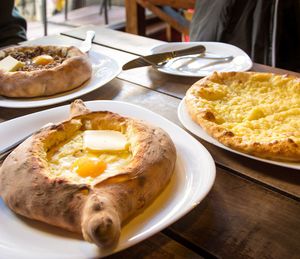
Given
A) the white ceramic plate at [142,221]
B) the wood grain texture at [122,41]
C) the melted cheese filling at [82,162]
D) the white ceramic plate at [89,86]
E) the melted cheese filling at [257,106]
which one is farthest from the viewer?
the wood grain texture at [122,41]

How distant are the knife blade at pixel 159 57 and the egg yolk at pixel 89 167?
68 cm

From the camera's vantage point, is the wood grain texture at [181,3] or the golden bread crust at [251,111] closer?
the golden bread crust at [251,111]

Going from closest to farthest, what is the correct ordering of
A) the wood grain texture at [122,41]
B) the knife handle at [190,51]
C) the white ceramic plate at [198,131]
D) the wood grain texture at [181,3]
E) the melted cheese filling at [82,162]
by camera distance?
1. the melted cheese filling at [82,162]
2. the white ceramic plate at [198,131]
3. the knife handle at [190,51]
4. the wood grain texture at [122,41]
5. the wood grain texture at [181,3]

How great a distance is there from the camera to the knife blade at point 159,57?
4.53 feet

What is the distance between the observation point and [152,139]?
2.58ft

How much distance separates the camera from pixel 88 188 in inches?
25.2

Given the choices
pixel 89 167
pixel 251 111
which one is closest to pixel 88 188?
pixel 89 167

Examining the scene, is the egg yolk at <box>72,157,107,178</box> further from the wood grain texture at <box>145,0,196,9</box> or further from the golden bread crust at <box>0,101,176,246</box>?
the wood grain texture at <box>145,0,196,9</box>

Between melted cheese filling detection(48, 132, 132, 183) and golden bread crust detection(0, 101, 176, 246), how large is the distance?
2 cm

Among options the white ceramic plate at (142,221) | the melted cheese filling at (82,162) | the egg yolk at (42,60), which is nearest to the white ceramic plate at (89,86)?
the egg yolk at (42,60)

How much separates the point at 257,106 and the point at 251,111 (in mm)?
52

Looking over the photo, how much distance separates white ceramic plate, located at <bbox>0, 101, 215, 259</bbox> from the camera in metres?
0.58

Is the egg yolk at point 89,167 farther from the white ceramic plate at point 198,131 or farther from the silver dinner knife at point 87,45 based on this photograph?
the silver dinner knife at point 87,45

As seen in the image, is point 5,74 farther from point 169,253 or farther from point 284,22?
point 284,22
